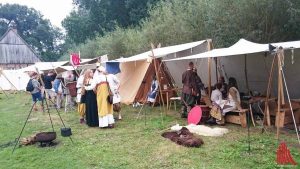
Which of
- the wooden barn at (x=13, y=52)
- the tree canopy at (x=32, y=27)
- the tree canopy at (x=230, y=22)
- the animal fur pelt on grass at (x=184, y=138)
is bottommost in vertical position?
the animal fur pelt on grass at (x=184, y=138)

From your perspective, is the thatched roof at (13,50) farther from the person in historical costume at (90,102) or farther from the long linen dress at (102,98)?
Answer: the long linen dress at (102,98)

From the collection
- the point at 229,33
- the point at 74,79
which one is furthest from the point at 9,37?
the point at 229,33

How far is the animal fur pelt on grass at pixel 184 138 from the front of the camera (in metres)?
6.29

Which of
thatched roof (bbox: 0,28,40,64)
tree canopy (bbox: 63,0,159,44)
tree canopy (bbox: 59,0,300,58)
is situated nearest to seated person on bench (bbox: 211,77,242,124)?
tree canopy (bbox: 59,0,300,58)

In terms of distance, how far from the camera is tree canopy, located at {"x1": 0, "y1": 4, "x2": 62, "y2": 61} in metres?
56.7

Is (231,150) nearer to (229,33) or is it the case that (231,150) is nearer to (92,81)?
(92,81)

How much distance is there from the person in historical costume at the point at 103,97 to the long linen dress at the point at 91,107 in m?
0.24

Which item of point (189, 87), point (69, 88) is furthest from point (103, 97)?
point (69, 88)

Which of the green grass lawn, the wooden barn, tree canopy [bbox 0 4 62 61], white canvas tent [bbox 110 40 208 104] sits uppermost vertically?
tree canopy [bbox 0 4 62 61]

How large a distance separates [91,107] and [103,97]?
1.80 ft

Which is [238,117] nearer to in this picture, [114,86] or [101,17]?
[114,86]

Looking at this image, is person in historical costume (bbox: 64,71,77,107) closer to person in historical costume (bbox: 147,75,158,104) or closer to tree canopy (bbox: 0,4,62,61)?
person in historical costume (bbox: 147,75,158,104)

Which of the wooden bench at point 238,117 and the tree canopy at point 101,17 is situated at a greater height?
the tree canopy at point 101,17

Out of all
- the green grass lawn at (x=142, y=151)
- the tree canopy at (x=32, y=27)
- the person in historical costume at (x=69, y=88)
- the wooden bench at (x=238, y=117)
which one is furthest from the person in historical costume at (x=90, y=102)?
the tree canopy at (x=32, y=27)
